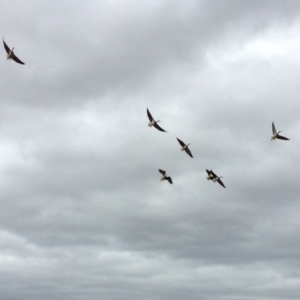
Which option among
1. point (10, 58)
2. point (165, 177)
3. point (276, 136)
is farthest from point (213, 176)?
point (10, 58)

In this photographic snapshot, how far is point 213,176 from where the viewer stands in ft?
384

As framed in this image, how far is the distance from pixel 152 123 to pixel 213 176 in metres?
26.2

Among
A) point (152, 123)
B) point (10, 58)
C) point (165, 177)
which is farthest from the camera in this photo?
point (165, 177)

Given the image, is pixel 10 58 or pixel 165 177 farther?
pixel 165 177

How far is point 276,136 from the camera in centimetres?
10119

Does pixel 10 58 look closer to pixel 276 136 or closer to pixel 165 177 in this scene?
pixel 165 177

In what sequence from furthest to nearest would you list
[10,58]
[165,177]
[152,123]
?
[165,177] < [152,123] < [10,58]

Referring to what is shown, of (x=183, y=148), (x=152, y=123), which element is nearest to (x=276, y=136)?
(x=183, y=148)

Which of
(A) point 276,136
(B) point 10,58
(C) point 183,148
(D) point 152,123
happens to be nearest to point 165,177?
(C) point 183,148

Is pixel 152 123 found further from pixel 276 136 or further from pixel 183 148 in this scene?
pixel 276 136

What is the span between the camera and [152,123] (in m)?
98.9

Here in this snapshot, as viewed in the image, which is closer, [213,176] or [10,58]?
[10,58]

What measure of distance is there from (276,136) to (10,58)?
5511 cm

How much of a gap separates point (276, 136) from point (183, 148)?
19633 millimetres
